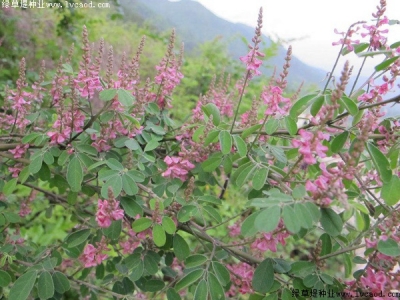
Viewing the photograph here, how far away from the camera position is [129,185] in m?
1.04

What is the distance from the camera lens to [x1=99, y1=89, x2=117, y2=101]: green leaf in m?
1.08

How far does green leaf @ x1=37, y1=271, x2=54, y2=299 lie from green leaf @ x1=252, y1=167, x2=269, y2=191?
0.69 meters

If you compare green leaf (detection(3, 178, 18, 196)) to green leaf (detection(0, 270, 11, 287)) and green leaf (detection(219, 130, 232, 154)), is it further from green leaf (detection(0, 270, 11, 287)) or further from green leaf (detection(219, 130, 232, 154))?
green leaf (detection(219, 130, 232, 154))

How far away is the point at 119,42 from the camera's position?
5.60 meters

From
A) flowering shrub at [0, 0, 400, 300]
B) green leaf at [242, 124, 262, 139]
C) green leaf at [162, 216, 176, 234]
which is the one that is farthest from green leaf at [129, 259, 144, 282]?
green leaf at [242, 124, 262, 139]

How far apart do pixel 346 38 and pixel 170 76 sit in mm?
621

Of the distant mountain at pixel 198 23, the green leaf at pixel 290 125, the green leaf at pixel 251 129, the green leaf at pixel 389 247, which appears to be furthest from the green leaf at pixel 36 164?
the distant mountain at pixel 198 23

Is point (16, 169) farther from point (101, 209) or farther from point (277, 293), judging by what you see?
point (277, 293)

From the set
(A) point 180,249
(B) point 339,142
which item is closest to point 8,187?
(A) point 180,249

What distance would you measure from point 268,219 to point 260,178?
25cm

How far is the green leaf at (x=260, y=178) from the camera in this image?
100cm

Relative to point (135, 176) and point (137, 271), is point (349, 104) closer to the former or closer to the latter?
point (135, 176)

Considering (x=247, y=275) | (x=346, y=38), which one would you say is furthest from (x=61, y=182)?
(x=346, y=38)

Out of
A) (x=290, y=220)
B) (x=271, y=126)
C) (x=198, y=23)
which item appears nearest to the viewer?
(x=290, y=220)
